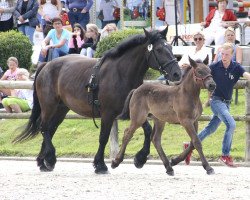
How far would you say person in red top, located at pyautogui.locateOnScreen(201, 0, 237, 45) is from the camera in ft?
70.9

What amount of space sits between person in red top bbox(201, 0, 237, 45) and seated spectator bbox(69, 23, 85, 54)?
2478mm

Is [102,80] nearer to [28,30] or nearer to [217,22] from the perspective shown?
[217,22]

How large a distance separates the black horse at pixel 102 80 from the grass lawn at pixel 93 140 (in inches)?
56.3

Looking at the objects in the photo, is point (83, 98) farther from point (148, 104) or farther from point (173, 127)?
point (173, 127)

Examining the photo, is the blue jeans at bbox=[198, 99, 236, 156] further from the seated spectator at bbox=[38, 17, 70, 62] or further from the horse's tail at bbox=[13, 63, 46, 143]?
the seated spectator at bbox=[38, 17, 70, 62]

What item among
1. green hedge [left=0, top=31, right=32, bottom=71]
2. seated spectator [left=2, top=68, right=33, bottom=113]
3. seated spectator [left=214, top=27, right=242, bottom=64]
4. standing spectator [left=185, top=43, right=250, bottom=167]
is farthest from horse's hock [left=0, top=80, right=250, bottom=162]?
green hedge [left=0, top=31, right=32, bottom=71]

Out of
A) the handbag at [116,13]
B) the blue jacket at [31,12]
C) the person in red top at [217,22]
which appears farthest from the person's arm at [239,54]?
the blue jacket at [31,12]

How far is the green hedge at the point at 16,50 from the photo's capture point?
75.6 feet

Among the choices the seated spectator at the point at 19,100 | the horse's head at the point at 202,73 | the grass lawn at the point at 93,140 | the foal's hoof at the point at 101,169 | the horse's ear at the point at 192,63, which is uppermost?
the horse's ear at the point at 192,63

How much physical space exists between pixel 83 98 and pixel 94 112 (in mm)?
296

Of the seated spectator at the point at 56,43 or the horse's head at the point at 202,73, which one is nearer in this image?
the horse's head at the point at 202,73

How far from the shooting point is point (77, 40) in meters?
22.5

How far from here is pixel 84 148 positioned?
18.4 metres

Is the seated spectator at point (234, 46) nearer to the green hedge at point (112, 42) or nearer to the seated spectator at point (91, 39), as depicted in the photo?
the green hedge at point (112, 42)
